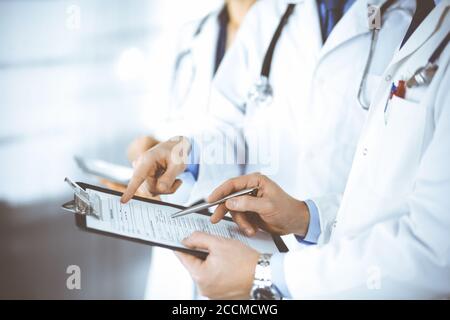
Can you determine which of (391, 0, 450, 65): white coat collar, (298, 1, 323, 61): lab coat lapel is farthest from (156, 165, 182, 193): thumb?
(391, 0, 450, 65): white coat collar

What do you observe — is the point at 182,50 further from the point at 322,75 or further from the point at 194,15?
the point at 322,75

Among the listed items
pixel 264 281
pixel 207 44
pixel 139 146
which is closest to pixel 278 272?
pixel 264 281

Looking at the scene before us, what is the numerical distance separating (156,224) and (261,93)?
41 centimetres

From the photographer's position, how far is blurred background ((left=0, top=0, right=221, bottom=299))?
1.12m


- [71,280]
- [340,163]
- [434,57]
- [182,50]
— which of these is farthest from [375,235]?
[71,280]

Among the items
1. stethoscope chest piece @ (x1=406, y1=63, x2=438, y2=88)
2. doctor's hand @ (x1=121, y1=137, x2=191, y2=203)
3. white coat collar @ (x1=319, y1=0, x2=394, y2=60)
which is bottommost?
doctor's hand @ (x1=121, y1=137, x2=191, y2=203)

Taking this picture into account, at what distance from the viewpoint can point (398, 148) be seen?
891 mm

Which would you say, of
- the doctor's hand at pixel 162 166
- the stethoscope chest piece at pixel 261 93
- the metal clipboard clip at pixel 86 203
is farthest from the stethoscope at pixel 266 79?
the metal clipboard clip at pixel 86 203

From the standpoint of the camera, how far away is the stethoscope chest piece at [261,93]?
111cm

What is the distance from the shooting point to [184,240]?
2.94ft

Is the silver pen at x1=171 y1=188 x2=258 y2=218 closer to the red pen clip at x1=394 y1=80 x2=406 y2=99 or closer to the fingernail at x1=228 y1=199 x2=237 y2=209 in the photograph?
the fingernail at x1=228 y1=199 x2=237 y2=209

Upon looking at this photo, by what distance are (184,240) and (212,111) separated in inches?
14.9

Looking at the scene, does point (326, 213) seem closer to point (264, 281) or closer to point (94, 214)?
point (264, 281)

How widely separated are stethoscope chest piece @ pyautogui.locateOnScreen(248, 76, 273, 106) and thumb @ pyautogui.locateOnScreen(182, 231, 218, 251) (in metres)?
0.37
